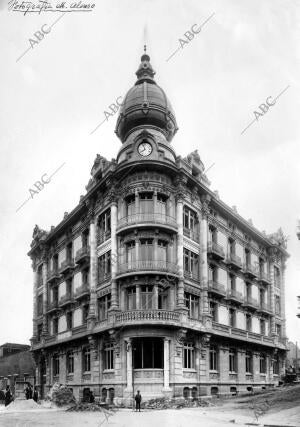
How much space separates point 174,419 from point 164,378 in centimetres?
957

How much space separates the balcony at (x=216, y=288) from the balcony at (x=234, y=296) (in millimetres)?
606

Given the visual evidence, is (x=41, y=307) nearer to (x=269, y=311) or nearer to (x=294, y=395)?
(x=269, y=311)

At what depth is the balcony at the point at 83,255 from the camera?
40250mm

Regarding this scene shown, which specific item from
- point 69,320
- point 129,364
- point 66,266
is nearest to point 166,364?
point 129,364

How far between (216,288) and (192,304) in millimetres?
3395

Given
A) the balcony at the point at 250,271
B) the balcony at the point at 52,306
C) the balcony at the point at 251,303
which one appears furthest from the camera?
the balcony at the point at 52,306

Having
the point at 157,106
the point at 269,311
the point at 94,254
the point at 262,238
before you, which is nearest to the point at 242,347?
the point at 269,311

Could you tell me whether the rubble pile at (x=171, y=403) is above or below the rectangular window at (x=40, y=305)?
below

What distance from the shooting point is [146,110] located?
39.8 meters

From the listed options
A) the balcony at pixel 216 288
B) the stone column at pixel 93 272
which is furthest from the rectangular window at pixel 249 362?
the stone column at pixel 93 272

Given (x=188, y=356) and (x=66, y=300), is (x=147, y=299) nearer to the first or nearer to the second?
(x=188, y=356)

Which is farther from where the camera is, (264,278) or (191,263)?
(264,278)

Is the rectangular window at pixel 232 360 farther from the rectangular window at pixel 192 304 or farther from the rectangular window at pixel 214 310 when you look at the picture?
the rectangular window at pixel 192 304

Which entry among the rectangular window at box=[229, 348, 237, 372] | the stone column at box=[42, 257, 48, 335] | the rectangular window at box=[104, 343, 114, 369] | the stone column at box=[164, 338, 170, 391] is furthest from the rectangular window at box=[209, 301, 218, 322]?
the stone column at box=[42, 257, 48, 335]
